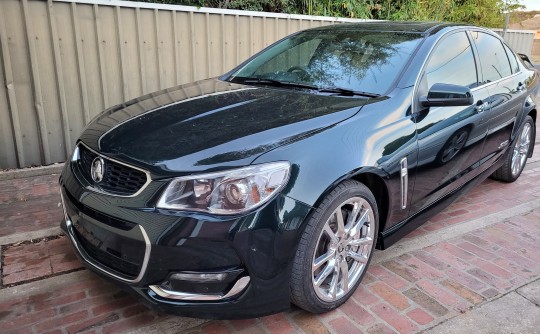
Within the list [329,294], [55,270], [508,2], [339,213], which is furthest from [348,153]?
[508,2]

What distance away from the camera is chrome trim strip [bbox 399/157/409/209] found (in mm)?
2765

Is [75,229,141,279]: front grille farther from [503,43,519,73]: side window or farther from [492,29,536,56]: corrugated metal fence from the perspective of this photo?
[492,29,536,56]: corrugated metal fence

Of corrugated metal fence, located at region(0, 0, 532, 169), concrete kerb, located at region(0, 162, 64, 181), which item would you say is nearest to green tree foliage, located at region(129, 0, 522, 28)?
corrugated metal fence, located at region(0, 0, 532, 169)

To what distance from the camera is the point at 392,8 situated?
8.35 meters

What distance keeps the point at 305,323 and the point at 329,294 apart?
21cm

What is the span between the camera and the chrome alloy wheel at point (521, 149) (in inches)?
190

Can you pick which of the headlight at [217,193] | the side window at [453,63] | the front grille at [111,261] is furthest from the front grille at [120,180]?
the side window at [453,63]

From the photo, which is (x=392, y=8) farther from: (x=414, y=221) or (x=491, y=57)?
(x=414, y=221)

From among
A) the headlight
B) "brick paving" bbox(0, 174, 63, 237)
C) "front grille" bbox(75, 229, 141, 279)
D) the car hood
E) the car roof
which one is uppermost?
the car roof

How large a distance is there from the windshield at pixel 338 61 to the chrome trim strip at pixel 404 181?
0.50 metres

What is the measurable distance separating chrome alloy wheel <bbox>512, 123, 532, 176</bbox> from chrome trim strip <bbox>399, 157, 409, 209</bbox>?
2.59 m

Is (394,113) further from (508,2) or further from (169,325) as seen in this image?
(508,2)

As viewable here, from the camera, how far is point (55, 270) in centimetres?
294

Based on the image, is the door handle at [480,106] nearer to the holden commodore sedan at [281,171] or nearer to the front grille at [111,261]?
the holden commodore sedan at [281,171]
